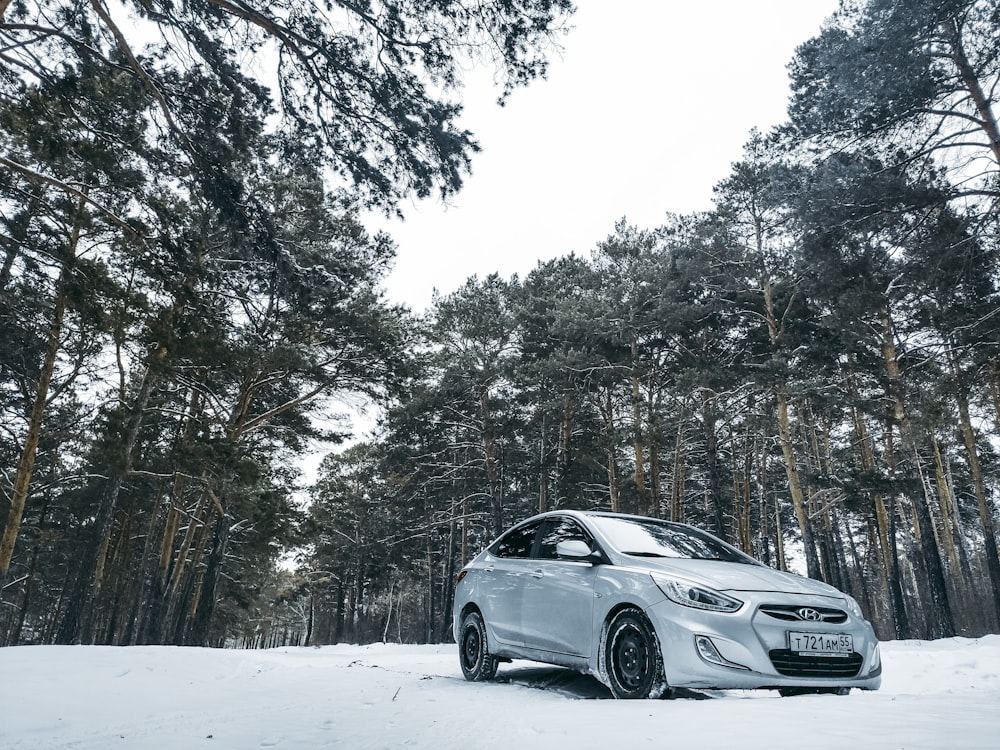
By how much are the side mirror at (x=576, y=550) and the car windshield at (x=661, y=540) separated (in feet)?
0.79

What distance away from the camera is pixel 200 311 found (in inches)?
360

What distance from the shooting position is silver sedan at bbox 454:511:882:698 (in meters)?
4.52

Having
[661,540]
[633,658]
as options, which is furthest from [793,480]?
[633,658]

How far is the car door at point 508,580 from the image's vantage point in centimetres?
635

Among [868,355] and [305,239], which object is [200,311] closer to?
[305,239]

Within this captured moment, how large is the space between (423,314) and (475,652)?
14.3 meters

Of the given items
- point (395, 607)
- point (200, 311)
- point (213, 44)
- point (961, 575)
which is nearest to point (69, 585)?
point (395, 607)

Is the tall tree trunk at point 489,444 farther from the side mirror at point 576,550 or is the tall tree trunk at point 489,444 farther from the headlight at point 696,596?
the headlight at point 696,596

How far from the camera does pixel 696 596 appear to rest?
4.73 m

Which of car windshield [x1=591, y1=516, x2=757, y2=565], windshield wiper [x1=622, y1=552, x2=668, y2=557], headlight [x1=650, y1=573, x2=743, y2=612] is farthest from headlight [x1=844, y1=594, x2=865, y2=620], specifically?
windshield wiper [x1=622, y1=552, x2=668, y2=557]

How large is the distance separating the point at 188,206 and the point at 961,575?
35052 mm

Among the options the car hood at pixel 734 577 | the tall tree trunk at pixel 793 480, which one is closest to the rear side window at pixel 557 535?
the car hood at pixel 734 577

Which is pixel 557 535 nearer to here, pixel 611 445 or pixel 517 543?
pixel 517 543

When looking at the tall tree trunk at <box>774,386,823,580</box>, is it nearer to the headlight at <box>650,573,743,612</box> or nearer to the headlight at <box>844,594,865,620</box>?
the headlight at <box>844,594,865,620</box>
